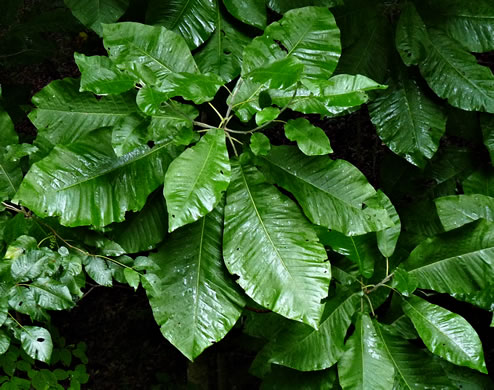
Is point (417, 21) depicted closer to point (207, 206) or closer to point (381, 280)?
point (381, 280)

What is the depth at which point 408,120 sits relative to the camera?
192 centimetres

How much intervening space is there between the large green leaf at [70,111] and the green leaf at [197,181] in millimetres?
274

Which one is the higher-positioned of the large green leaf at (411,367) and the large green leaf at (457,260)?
the large green leaf at (457,260)

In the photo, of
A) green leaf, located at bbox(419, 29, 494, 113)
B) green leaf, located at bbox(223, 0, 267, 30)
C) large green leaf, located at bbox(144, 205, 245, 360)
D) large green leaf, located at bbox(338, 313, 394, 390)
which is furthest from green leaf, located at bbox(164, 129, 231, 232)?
green leaf, located at bbox(419, 29, 494, 113)

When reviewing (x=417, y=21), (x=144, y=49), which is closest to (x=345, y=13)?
(x=417, y=21)

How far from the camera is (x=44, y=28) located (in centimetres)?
217

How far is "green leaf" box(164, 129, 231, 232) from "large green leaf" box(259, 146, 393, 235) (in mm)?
231

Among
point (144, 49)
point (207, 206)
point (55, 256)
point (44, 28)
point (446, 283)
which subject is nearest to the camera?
point (207, 206)

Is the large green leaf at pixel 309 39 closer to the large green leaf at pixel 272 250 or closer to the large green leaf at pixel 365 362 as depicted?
the large green leaf at pixel 272 250

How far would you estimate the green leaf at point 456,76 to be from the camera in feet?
6.06

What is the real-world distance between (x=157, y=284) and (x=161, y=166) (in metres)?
0.33

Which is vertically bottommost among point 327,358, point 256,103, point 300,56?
point 327,358

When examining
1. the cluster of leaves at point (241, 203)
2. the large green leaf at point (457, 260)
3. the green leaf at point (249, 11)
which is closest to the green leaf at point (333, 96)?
the cluster of leaves at point (241, 203)

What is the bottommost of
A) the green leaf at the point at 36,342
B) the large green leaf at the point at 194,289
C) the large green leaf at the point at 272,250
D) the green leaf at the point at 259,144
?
the green leaf at the point at 36,342
